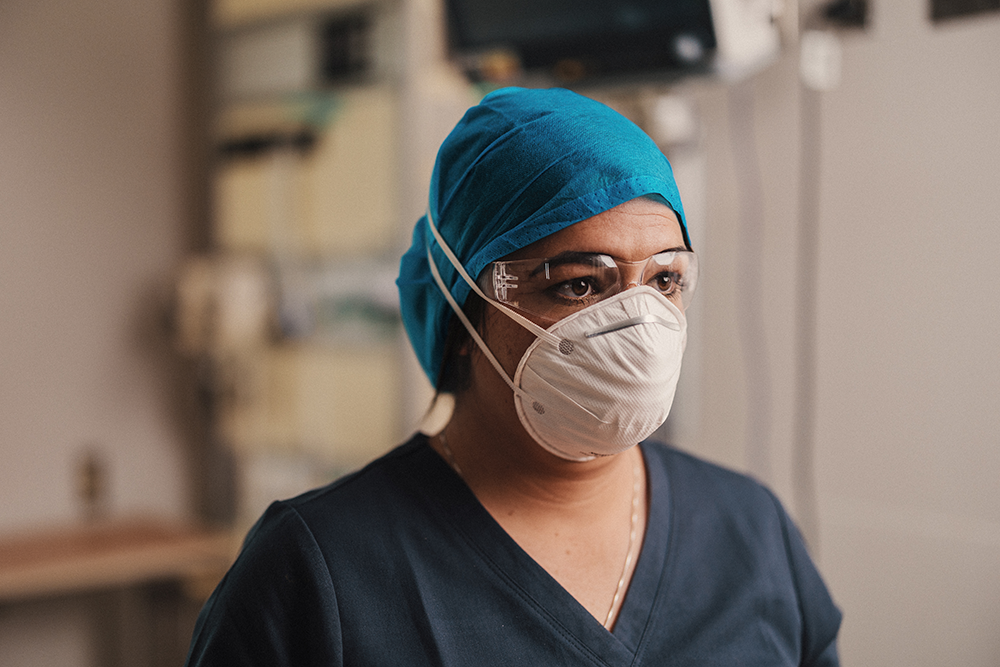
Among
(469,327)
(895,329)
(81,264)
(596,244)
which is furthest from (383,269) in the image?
(596,244)

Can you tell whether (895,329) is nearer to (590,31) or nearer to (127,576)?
(590,31)

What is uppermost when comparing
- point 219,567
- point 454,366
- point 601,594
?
point 454,366

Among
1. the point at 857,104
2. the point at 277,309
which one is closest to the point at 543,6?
the point at 857,104

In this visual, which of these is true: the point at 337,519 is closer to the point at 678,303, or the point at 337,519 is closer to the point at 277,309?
the point at 678,303

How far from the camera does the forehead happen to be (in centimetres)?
93

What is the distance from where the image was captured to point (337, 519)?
0.96 m

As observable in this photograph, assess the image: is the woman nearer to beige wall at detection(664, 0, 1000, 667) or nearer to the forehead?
the forehead

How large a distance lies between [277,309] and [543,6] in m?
1.57

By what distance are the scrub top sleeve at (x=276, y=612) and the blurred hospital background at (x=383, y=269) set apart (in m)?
1.20

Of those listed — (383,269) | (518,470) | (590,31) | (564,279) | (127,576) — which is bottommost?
(127,576)

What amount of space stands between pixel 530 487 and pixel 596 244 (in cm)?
32

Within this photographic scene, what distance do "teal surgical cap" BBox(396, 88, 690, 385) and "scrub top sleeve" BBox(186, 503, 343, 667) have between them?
1.13 feet

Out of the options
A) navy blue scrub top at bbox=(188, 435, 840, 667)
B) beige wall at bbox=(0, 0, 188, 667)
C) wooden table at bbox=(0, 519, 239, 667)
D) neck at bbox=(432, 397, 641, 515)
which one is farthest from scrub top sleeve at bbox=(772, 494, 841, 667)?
beige wall at bbox=(0, 0, 188, 667)

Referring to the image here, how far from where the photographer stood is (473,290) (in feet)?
3.29
